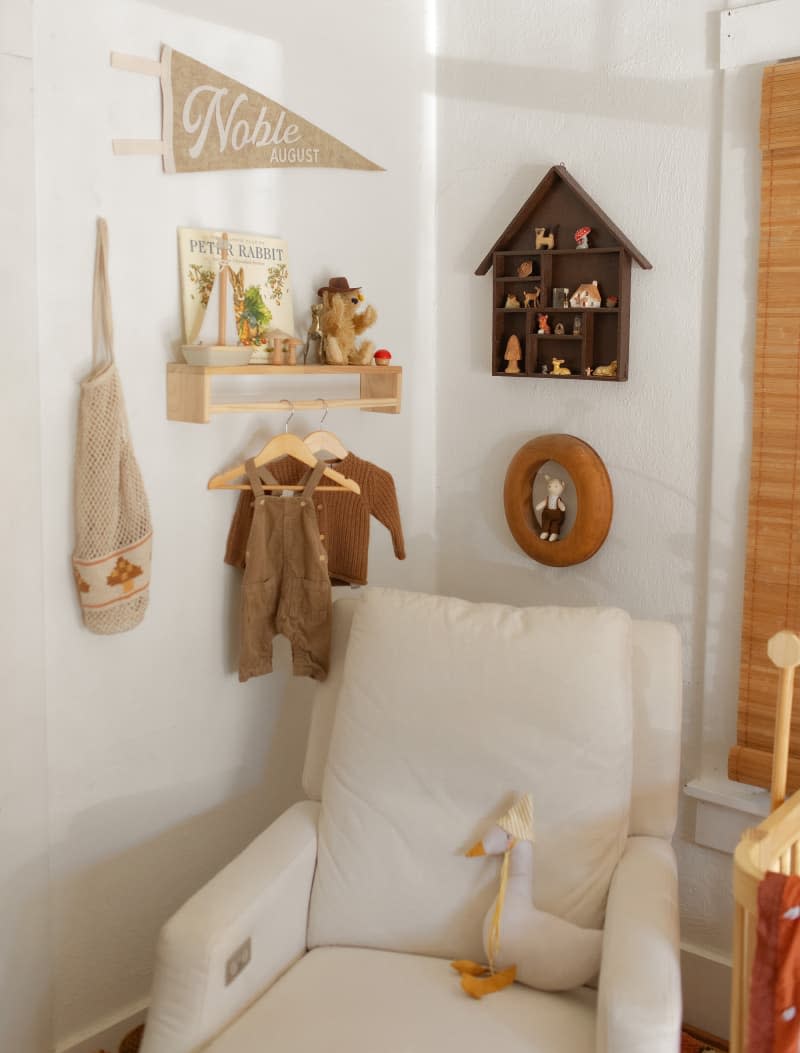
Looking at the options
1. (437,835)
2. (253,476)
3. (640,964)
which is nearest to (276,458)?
(253,476)

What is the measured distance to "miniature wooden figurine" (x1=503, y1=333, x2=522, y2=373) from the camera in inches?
97.1

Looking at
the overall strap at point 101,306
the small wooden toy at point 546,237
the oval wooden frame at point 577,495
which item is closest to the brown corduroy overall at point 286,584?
the overall strap at point 101,306

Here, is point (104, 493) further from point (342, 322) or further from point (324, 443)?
point (342, 322)

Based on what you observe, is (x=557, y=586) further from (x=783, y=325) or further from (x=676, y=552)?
(x=783, y=325)

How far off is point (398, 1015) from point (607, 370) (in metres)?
1.33

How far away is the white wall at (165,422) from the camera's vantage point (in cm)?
191

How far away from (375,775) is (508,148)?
1.40 m

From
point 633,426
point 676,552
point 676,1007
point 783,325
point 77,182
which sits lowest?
point 676,1007

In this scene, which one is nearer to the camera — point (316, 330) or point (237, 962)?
point (237, 962)

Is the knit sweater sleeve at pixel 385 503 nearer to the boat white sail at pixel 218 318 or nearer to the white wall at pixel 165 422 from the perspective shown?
the white wall at pixel 165 422

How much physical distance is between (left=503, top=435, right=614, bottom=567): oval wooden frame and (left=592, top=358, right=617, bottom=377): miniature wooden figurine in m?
0.15

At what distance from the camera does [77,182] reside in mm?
1896

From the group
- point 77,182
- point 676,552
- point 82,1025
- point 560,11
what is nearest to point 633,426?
point 676,552

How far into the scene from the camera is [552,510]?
2430 mm
